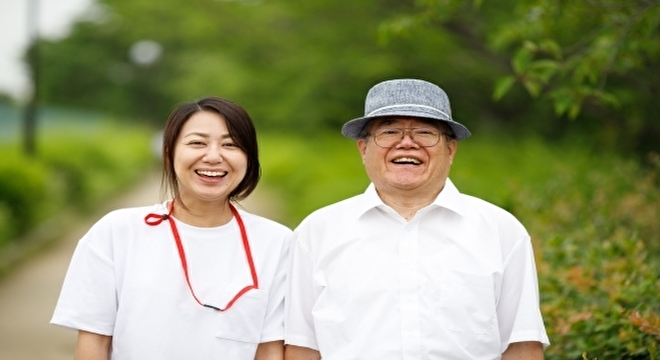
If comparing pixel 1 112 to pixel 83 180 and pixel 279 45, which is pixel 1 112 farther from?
pixel 279 45

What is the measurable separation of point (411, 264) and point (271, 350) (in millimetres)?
636

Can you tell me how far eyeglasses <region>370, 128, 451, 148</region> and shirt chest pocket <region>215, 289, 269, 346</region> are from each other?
71 centimetres

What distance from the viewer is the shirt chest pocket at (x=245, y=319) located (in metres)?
3.12

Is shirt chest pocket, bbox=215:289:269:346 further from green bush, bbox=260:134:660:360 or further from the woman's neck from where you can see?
green bush, bbox=260:134:660:360

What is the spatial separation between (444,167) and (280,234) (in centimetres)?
67

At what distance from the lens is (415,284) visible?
120 inches

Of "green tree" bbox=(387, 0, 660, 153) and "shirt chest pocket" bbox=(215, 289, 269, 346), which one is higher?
"green tree" bbox=(387, 0, 660, 153)

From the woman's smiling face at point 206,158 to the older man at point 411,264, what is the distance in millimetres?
359

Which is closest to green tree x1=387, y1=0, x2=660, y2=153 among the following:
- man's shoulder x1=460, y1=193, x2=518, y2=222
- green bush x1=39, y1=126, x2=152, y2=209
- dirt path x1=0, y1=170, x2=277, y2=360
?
man's shoulder x1=460, y1=193, x2=518, y2=222

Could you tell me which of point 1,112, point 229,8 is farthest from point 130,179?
point 229,8

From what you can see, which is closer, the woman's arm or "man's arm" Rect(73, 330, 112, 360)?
"man's arm" Rect(73, 330, 112, 360)

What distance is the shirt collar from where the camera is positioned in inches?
124

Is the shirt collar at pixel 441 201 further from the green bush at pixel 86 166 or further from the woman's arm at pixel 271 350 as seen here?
the green bush at pixel 86 166

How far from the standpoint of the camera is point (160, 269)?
3125 mm
